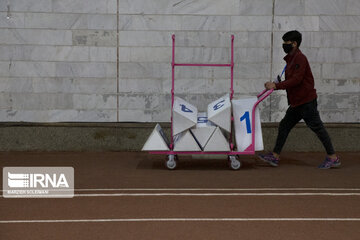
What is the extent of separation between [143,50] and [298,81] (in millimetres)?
2771

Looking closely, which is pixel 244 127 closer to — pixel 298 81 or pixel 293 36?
pixel 298 81

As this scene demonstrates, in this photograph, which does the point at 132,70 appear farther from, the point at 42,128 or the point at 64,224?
the point at 64,224

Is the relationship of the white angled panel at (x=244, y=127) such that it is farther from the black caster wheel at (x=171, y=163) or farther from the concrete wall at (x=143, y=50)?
the concrete wall at (x=143, y=50)

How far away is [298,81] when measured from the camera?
22.4ft

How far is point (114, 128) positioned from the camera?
8.53 m

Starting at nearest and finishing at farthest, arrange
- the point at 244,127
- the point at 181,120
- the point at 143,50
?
the point at 181,120 → the point at 244,127 → the point at 143,50

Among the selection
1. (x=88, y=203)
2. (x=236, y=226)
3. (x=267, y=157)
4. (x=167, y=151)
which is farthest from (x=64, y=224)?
(x=267, y=157)

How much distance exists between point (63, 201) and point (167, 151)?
2.14 metres

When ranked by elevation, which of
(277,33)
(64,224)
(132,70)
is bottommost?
(64,224)

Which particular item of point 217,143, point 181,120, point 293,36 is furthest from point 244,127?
point 293,36

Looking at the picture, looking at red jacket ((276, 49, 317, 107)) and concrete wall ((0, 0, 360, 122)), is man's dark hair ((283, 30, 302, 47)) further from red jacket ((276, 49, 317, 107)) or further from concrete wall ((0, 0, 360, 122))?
concrete wall ((0, 0, 360, 122))

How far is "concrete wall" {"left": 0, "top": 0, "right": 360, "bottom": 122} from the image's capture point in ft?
27.5

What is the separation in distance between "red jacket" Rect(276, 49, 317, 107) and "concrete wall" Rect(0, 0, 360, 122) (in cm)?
154

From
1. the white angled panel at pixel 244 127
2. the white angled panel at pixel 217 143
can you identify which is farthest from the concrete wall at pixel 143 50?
the white angled panel at pixel 217 143
